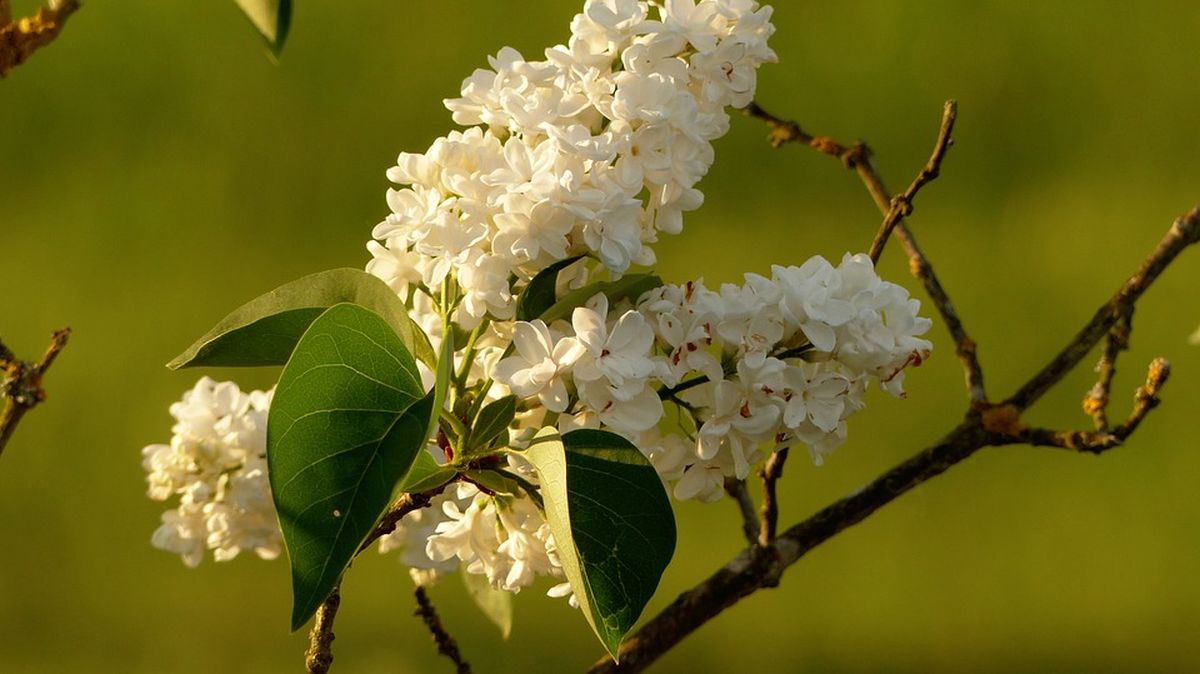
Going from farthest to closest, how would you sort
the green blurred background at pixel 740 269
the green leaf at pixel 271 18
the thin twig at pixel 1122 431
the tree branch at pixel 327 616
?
the green blurred background at pixel 740 269, the thin twig at pixel 1122 431, the tree branch at pixel 327 616, the green leaf at pixel 271 18

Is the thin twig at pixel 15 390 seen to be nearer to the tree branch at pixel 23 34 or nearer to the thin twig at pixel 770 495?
the tree branch at pixel 23 34

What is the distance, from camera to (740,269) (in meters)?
1.18

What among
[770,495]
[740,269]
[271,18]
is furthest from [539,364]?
[740,269]

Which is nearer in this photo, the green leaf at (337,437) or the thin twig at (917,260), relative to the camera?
the green leaf at (337,437)

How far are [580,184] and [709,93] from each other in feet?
0.22

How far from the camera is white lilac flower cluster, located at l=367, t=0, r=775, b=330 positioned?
392 millimetres

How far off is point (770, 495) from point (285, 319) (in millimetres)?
267

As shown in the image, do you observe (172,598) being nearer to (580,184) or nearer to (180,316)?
(180,316)

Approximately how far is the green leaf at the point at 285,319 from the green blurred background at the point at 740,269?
77 cm

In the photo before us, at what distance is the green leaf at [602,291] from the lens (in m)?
0.41

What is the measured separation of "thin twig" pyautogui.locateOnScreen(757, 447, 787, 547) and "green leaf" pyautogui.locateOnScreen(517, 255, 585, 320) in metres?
0.19

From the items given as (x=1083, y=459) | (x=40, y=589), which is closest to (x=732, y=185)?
(x=1083, y=459)

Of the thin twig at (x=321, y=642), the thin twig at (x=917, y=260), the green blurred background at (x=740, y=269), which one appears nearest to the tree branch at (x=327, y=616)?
the thin twig at (x=321, y=642)

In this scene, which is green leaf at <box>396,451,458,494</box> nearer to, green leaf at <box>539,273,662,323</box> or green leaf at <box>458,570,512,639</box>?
green leaf at <box>539,273,662,323</box>
